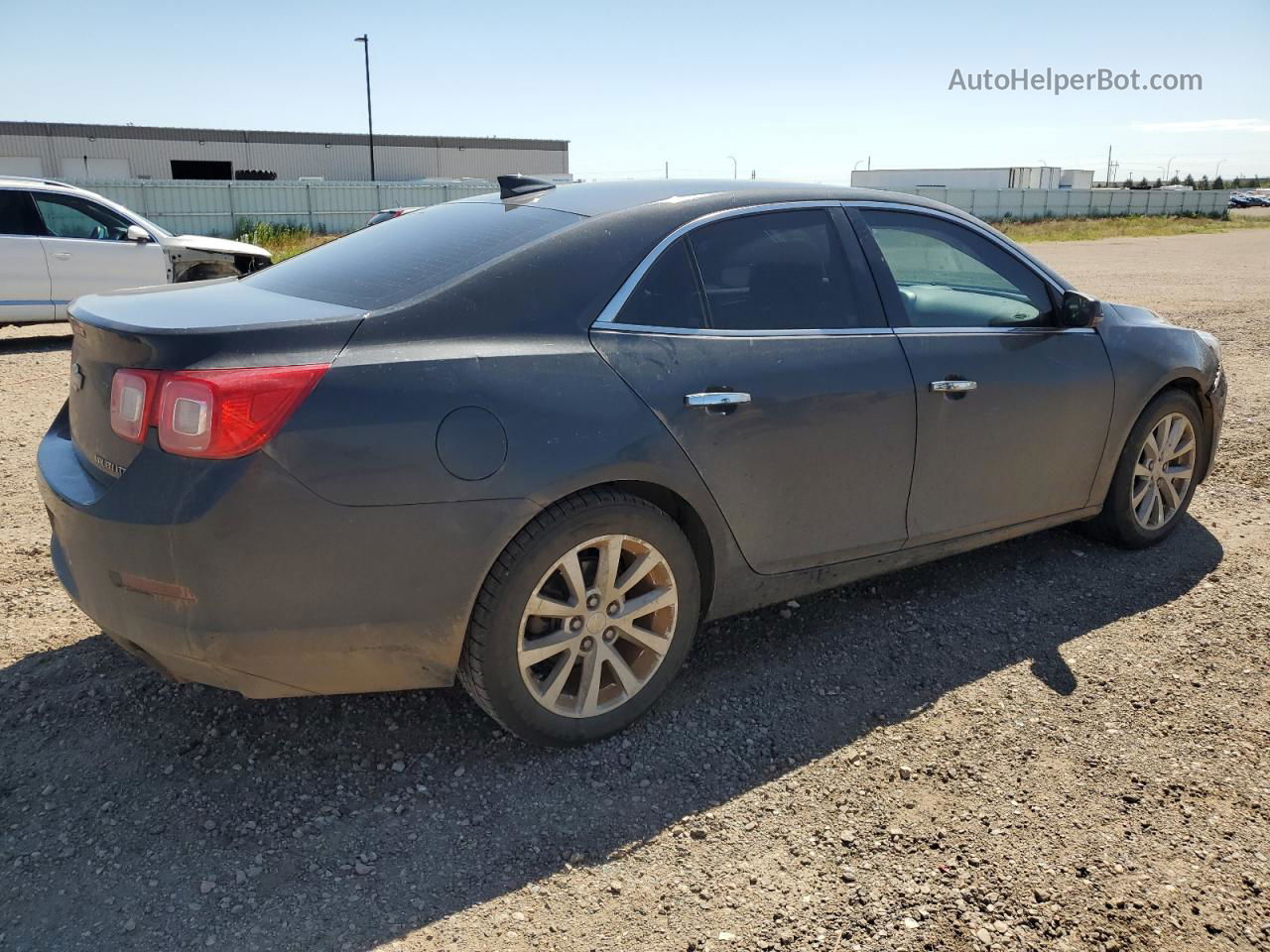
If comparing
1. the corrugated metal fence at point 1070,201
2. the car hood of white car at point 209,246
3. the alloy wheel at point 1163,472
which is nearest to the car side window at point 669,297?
the alloy wheel at point 1163,472

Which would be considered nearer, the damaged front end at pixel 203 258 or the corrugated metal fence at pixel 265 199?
the damaged front end at pixel 203 258

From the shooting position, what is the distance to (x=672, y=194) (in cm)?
352

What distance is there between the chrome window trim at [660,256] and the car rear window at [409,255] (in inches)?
11.5

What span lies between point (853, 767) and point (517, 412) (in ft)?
4.86

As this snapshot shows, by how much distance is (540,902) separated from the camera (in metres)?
2.54

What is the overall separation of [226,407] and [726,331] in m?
1.56

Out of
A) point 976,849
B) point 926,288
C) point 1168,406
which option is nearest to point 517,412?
point 976,849

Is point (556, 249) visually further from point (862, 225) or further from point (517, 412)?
point (862, 225)

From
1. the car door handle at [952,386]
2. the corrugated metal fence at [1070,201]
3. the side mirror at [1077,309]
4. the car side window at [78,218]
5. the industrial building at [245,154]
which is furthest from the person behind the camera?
the corrugated metal fence at [1070,201]

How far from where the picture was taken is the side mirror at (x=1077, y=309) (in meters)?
4.25

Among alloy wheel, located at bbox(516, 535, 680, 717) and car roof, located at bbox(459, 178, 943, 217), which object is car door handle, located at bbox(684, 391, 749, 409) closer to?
alloy wheel, located at bbox(516, 535, 680, 717)

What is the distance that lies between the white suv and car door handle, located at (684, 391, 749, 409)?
10.0m

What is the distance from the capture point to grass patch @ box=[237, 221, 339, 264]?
25156 mm

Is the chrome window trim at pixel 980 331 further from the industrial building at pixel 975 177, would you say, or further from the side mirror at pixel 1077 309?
the industrial building at pixel 975 177
